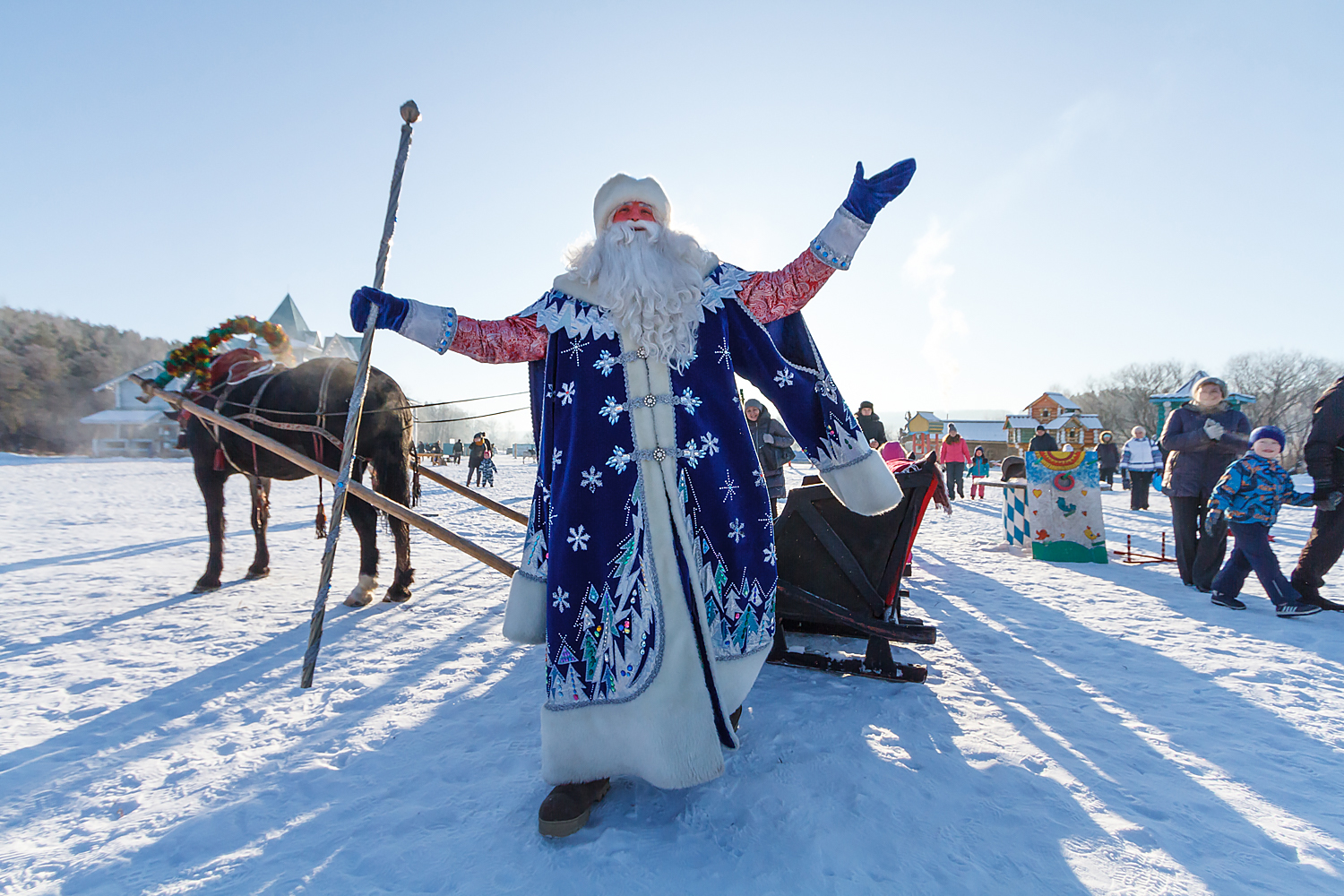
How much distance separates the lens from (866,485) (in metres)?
2.24

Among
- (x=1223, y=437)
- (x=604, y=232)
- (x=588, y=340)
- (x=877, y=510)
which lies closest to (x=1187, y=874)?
(x=877, y=510)

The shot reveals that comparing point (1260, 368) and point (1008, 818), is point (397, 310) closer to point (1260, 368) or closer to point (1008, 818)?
point (1008, 818)

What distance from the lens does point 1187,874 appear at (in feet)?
5.40

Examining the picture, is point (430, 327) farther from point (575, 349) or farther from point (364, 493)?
point (364, 493)

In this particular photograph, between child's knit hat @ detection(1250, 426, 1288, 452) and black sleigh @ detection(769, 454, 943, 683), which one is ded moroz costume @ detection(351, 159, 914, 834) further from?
child's knit hat @ detection(1250, 426, 1288, 452)

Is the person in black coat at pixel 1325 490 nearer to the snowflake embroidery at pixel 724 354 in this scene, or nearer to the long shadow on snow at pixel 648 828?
the long shadow on snow at pixel 648 828

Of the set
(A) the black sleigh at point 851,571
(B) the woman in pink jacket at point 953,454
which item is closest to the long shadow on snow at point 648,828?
(A) the black sleigh at point 851,571

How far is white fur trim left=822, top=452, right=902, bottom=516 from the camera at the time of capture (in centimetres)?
224

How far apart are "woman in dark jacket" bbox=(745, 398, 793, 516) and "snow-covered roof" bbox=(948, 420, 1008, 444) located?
4307 cm

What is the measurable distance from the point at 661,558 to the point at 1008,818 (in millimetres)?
1386

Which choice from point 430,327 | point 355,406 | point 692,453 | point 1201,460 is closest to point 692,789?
point 692,453

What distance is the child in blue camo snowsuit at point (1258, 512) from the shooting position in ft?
14.2

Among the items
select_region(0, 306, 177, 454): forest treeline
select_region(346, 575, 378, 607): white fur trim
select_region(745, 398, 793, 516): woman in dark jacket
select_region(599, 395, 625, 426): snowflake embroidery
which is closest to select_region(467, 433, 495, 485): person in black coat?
select_region(745, 398, 793, 516): woman in dark jacket

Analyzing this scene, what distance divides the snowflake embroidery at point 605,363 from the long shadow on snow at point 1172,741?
2.22 m
